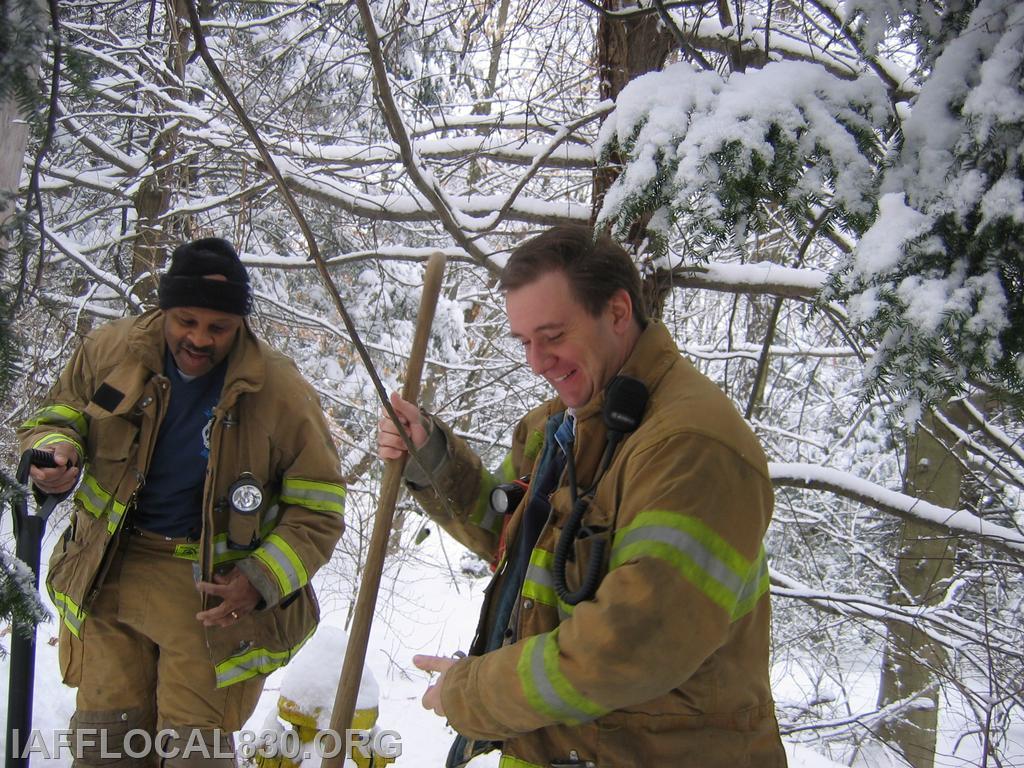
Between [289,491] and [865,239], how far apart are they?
1.92 meters

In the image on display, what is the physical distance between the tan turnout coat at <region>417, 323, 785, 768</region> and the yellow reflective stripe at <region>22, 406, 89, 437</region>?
1.62m

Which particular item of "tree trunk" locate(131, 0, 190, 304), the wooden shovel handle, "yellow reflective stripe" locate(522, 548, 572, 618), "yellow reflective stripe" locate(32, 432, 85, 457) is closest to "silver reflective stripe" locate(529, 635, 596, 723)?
"yellow reflective stripe" locate(522, 548, 572, 618)

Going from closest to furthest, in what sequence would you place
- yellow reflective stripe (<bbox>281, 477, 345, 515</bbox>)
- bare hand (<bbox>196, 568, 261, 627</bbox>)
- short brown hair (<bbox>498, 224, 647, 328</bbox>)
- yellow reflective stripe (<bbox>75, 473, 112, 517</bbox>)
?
short brown hair (<bbox>498, 224, 647, 328</bbox>) < bare hand (<bbox>196, 568, 261, 627</bbox>) < yellow reflective stripe (<bbox>75, 473, 112, 517</bbox>) < yellow reflective stripe (<bbox>281, 477, 345, 515</bbox>)

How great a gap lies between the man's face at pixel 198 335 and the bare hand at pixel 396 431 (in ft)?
2.34

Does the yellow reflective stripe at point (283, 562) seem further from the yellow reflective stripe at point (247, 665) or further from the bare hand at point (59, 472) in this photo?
the bare hand at point (59, 472)

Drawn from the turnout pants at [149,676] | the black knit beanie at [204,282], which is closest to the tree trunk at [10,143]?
the black knit beanie at [204,282]

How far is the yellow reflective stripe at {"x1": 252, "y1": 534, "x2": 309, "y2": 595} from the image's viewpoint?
2432mm

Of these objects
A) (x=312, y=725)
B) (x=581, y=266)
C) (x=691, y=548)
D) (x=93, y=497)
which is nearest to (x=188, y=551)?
(x=93, y=497)

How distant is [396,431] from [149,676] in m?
1.24

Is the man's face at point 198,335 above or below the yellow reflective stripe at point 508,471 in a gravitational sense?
above

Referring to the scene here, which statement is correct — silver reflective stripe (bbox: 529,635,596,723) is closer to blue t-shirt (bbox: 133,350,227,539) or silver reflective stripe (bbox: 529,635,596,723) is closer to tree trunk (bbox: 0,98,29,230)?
tree trunk (bbox: 0,98,29,230)

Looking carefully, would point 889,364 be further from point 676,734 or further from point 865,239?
point 676,734

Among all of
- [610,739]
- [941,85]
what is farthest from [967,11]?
[610,739]

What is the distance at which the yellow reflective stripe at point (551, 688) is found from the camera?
1.46 metres
